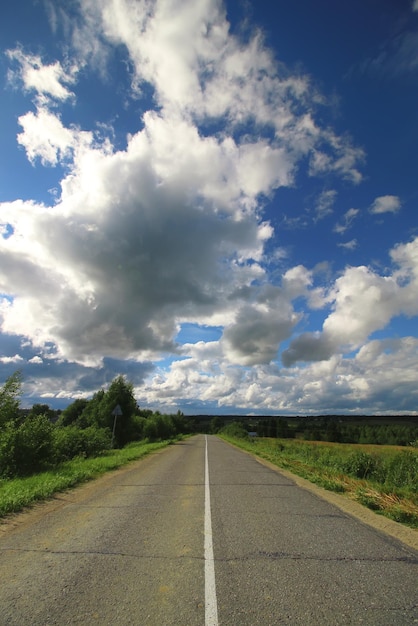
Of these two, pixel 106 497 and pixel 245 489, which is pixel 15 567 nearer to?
pixel 106 497

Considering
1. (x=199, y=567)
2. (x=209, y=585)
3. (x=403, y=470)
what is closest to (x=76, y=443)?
(x=403, y=470)

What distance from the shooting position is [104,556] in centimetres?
496

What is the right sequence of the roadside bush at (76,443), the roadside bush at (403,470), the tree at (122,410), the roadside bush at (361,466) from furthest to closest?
1. the tree at (122,410)
2. the roadside bush at (76,443)
3. the roadside bush at (361,466)
4. the roadside bush at (403,470)

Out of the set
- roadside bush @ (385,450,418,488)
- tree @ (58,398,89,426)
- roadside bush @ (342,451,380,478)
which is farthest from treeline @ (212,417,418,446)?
roadside bush @ (342,451,380,478)

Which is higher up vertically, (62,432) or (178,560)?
(62,432)

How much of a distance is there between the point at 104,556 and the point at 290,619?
2.90m

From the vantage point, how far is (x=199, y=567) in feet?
15.0

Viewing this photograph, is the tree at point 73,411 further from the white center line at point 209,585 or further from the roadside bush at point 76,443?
the white center line at point 209,585

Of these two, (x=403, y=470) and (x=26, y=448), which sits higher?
(x=26, y=448)

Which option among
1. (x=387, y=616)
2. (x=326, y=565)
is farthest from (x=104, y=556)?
(x=387, y=616)

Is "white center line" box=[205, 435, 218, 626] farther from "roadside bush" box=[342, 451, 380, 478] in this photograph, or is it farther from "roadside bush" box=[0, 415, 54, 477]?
"roadside bush" box=[342, 451, 380, 478]

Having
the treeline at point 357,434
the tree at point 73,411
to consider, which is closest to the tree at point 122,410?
the tree at point 73,411

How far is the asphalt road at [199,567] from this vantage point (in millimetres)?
3455

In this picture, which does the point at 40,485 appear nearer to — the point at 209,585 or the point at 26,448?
the point at 26,448
